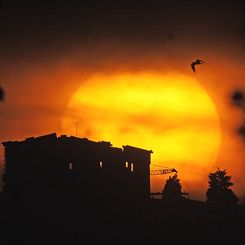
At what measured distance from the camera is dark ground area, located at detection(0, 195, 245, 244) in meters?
52.2

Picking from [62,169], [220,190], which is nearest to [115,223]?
[62,169]

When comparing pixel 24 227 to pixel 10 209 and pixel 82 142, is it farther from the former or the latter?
pixel 82 142

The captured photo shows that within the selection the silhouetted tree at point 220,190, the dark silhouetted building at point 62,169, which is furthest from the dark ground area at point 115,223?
the silhouetted tree at point 220,190

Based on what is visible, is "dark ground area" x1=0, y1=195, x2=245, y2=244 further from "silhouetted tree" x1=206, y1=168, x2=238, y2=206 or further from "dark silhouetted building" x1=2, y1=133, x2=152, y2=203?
"silhouetted tree" x1=206, y1=168, x2=238, y2=206

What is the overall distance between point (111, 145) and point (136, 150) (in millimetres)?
4901

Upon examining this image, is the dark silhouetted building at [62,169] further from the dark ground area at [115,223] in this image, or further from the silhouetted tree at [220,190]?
the silhouetted tree at [220,190]

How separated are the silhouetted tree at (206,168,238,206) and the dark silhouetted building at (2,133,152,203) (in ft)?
94.5

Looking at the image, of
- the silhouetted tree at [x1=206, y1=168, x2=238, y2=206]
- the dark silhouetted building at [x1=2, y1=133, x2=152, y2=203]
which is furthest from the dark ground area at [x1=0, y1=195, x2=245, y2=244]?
the silhouetted tree at [x1=206, y1=168, x2=238, y2=206]

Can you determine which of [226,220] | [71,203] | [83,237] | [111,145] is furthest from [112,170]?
[226,220]

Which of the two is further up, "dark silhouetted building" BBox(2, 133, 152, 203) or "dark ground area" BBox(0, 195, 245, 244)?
"dark silhouetted building" BBox(2, 133, 152, 203)

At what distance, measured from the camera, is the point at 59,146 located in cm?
5731

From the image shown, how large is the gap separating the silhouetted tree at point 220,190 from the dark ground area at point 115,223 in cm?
2164

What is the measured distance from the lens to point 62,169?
56.8 m

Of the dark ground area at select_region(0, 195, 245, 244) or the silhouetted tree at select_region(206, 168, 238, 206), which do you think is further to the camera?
the silhouetted tree at select_region(206, 168, 238, 206)
